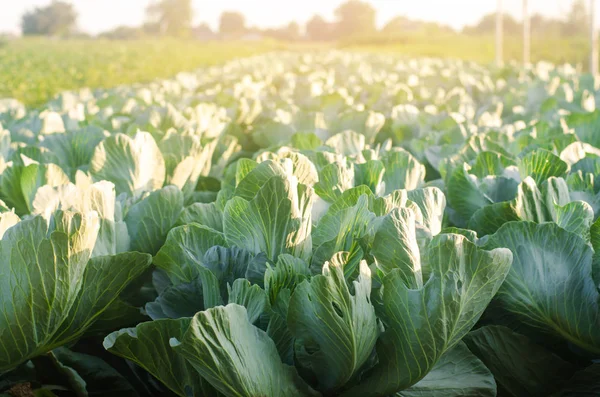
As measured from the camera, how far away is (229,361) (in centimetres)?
83

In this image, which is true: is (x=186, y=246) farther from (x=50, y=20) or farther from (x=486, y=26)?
(x=50, y=20)

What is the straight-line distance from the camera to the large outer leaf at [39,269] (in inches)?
36.5

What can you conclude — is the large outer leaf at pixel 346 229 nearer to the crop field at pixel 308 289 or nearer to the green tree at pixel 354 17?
the crop field at pixel 308 289

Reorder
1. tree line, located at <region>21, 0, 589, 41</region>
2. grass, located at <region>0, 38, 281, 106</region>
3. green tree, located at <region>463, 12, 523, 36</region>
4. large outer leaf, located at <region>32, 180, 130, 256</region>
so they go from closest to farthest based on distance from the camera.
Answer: large outer leaf, located at <region>32, 180, 130, 256</region>
grass, located at <region>0, 38, 281, 106</region>
green tree, located at <region>463, 12, 523, 36</region>
tree line, located at <region>21, 0, 589, 41</region>

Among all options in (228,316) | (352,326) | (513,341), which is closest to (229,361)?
(228,316)

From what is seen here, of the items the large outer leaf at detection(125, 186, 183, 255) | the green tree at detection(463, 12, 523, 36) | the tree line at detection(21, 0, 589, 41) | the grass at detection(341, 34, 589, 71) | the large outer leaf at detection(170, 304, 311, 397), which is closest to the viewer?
the large outer leaf at detection(170, 304, 311, 397)

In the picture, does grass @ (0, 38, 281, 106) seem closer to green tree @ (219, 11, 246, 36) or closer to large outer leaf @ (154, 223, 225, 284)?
large outer leaf @ (154, 223, 225, 284)

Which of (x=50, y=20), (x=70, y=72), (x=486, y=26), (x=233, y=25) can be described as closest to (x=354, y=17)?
(x=233, y=25)

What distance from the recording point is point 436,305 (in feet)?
2.88

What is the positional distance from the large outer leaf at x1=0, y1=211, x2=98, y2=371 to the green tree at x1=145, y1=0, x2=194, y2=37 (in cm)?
11267

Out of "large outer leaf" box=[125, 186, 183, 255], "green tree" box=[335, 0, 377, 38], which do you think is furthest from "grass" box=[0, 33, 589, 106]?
"green tree" box=[335, 0, 377, 38]

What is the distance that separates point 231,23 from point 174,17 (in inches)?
432

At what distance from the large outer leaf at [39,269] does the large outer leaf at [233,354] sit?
230mm

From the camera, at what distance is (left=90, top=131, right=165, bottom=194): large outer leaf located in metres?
1.65
